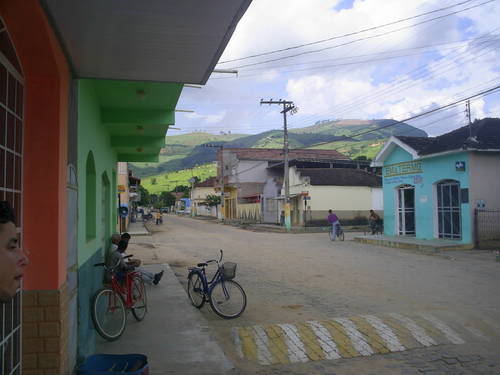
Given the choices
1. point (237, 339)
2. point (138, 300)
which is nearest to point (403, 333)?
point (237, 339)

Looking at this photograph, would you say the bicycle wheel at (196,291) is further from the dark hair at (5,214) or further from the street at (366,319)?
the dark hair at (5,214)

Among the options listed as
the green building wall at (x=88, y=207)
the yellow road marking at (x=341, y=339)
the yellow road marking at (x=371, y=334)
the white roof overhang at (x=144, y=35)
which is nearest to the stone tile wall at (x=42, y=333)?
Answer: the green building wall at (x=88, y=207)

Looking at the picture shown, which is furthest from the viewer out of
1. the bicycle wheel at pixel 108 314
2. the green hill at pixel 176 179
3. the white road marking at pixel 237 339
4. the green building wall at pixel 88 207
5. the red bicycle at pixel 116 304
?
the green hill at pixel 176 179

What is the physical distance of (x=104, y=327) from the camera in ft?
19.6

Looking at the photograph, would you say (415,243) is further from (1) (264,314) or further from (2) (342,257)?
(1) (264,314)

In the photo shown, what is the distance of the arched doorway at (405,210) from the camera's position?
22734mm

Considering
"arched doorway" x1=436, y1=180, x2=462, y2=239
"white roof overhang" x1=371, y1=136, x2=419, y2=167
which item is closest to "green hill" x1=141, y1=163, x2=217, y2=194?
"white roof overhang" x1=371, y1=136, x2=419, y2=167

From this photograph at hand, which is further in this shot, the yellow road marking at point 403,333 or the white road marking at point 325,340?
the yellow road marking at point 403,333

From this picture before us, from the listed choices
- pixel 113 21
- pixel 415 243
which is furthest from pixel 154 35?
pixel 415 243

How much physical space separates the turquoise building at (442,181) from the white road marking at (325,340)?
42.1 ft

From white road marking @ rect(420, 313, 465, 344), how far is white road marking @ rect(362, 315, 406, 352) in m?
0.78

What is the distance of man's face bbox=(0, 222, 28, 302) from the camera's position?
1.68 meters

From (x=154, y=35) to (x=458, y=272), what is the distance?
11495 mm

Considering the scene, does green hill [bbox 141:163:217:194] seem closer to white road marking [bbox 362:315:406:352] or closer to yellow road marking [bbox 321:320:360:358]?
white road marking [bbox 362:315:406:352]
